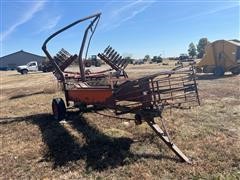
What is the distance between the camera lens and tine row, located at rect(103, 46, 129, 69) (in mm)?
9578

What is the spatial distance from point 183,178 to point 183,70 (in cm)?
195

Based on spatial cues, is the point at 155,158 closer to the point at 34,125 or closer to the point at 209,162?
the point at 209,162

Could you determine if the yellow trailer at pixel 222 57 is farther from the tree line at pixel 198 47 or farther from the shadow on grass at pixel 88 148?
the tree line at pixel 198 47

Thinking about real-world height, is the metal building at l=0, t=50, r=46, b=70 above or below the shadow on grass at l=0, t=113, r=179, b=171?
above

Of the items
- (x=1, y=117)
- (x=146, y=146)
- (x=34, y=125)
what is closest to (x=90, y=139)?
(x=146, y=146)

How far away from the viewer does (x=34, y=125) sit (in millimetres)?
8508

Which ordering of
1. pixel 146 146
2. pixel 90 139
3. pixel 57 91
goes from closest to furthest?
pixel 146 146 < pixel 90 139 < pixel 57 91

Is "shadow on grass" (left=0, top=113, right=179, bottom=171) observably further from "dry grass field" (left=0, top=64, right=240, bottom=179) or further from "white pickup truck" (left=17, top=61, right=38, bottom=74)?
"white pickup truck" (left=17, top=61, right=38, bottom=74)

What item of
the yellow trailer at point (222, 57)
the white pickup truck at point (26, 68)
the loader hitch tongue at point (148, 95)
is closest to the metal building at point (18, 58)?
the white pickup truck at point (26, 68)

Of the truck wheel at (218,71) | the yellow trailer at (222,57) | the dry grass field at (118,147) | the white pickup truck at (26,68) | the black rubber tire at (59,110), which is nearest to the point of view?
the dry grass field at (118,147)

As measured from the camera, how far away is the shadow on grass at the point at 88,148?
539 cm

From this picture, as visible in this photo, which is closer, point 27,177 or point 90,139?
point 27,177

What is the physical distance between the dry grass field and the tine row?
1802 mm

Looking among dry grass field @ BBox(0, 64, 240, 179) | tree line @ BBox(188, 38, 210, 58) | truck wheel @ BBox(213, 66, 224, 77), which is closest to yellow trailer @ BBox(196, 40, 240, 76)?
truck wheel @ BBox(213, 66, 224, 77)
